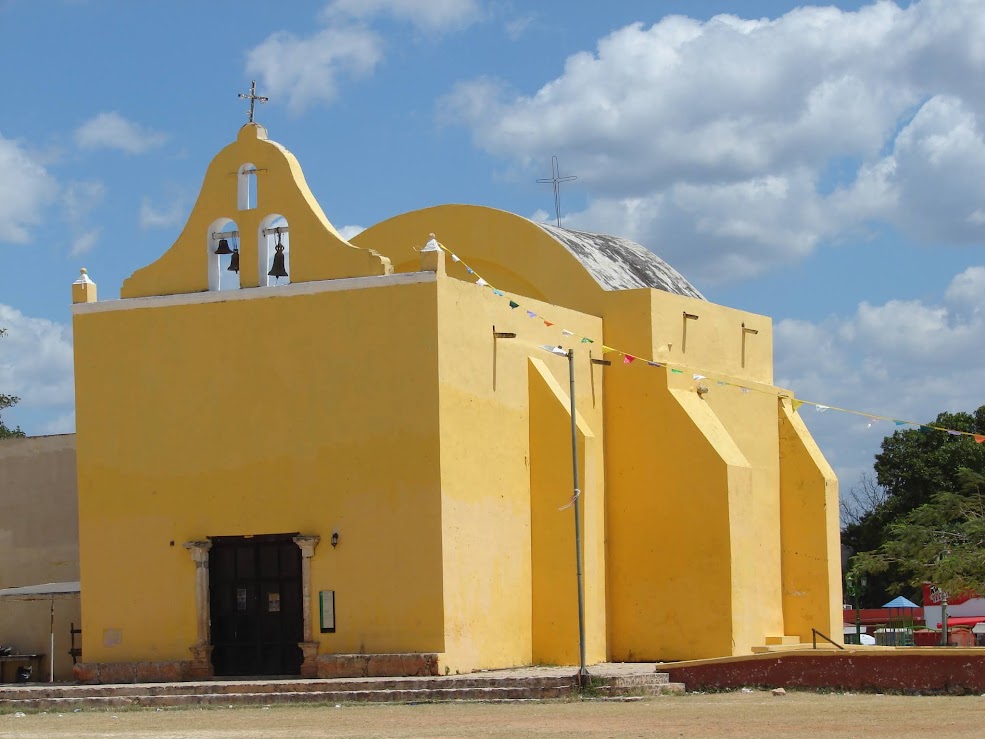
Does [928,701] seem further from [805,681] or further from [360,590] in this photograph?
[360,590]

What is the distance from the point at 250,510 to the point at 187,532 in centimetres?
97

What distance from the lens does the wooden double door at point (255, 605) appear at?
2220 cm

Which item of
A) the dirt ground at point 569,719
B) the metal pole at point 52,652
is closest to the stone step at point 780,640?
the dirt ground at point 569,719

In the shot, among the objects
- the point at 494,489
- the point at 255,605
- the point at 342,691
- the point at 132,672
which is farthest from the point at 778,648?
the point at 132,672

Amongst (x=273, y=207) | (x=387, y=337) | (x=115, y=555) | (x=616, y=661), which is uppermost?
(x=273, y=207)

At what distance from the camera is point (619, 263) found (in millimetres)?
28844

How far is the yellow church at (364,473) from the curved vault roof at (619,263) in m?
1.85

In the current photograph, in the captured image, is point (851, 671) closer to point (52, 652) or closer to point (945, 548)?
point (945, 548)

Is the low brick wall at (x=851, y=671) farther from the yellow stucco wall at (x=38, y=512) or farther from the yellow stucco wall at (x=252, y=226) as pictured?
the yellow stucco wall at (x=38, y=512)

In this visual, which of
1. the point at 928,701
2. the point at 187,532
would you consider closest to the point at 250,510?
the point at 187,532

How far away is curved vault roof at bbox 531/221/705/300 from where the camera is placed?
27.2 meters

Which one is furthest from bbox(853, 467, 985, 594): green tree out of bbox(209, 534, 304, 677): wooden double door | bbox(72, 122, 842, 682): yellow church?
bbox(209, 534, 304, 677): wooden double door

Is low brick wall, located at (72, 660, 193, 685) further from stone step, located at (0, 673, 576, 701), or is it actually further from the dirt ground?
the dirt ground

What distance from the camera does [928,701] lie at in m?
18.7
